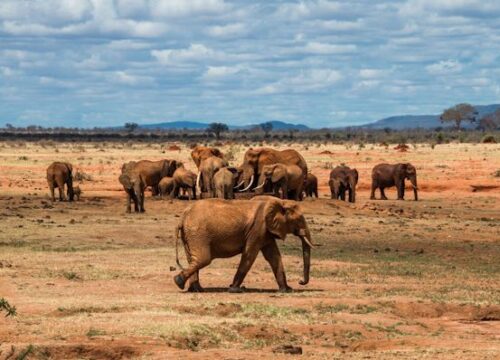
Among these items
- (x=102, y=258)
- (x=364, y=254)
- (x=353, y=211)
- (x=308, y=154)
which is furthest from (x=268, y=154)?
(x=308, y=154)

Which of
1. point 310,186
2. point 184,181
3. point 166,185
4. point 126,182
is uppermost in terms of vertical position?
point 126,182

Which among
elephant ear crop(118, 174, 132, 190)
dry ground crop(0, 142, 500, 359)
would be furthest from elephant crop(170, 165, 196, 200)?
elephant ear crop(118, 174, 132, 190)

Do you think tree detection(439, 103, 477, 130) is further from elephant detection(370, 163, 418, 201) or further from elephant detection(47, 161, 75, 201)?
elephant detection(47, 161, 75, 201)

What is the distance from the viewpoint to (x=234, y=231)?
56.9 feet

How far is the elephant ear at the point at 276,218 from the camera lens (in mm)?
17359

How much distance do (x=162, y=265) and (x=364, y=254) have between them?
5134 millimetres

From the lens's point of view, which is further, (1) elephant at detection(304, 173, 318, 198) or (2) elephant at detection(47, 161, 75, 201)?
(1) elephant at detection(304, 173, 318, 198)

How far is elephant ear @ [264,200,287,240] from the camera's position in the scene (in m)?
17.4

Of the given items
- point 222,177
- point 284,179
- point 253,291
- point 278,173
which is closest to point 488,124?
point 284,179

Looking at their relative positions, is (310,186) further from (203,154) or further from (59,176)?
(59,176)

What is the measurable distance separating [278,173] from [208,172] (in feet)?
8.59

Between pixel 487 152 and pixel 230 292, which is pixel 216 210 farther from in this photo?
pixel 487 152

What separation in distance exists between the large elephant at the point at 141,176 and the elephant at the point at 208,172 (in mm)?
1869

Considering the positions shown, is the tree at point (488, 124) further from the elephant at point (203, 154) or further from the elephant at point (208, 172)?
the elephant at point (208, 172)
